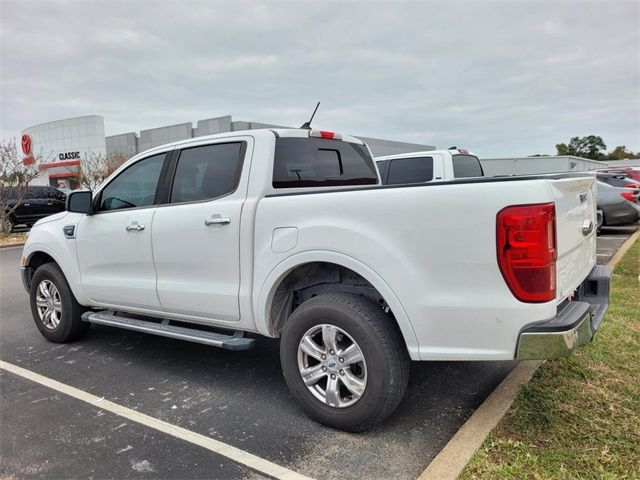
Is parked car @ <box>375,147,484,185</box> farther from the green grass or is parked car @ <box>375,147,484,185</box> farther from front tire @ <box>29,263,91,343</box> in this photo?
front tire @ <box>29,263,91,343</box>

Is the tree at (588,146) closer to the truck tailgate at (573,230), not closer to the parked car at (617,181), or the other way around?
the parked car at (617,181)

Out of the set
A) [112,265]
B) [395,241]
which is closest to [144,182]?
[112,265]

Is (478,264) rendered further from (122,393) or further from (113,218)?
(113,218)

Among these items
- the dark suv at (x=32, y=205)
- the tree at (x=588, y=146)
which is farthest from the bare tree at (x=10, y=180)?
the tree at (x=588, y=146)

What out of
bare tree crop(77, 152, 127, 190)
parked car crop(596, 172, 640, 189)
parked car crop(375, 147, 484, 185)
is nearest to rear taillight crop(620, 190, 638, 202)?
parked car crop(596, 172, 640, 189)

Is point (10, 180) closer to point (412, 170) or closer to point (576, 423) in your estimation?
point (412, 170)

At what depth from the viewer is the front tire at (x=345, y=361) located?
114 inches

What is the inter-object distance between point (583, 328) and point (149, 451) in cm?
262

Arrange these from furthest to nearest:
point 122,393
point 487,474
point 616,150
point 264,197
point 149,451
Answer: point 616,150, point 122,393, point 264,197, point 149,451, point 487,474

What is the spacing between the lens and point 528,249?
2.50m

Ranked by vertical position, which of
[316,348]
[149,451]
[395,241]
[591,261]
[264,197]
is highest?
[264,197]

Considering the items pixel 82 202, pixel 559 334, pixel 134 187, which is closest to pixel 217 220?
pixel 134 187

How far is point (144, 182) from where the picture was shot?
436cm

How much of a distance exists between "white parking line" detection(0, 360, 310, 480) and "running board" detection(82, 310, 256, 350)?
623 mm
